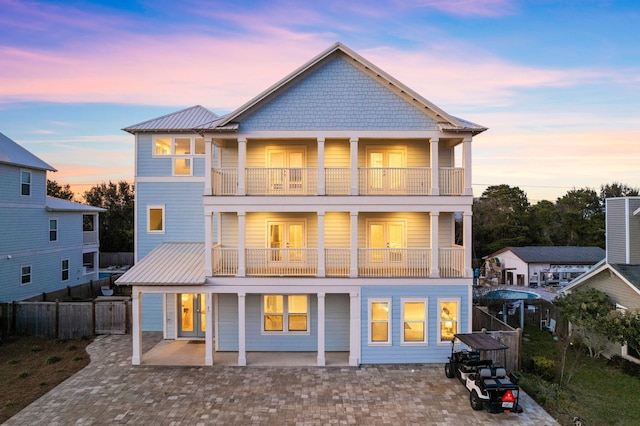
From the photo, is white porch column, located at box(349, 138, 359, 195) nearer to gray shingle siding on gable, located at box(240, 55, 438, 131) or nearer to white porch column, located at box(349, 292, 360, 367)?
gray shingle siding on gable, located at box(240, 55, 438, 131)

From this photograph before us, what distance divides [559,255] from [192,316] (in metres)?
34.0

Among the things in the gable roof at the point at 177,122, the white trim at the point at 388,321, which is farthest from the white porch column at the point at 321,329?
the gable roof at the point at 177,122

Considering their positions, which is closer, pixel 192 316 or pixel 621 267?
pixel 621 267

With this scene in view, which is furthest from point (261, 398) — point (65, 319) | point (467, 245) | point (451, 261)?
point (65, 319)

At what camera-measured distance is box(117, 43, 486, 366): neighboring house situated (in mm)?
13469

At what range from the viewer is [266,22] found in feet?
65.2

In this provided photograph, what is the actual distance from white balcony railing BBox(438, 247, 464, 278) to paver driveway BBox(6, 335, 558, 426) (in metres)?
3.44

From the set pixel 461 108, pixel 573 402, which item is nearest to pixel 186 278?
pixel 573 402

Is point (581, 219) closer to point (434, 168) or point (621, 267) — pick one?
point (621, 267)

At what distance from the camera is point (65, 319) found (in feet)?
55.2

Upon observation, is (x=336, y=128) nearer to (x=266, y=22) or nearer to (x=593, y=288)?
(x=266, y=22)

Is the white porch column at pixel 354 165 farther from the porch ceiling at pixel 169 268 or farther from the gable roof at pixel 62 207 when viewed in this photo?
the gable roof at pixel 62 207

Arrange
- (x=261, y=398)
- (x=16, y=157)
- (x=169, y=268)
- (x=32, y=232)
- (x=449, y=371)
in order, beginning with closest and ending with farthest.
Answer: (x=261, y=398)
(x=449, y=371)
(x=169, y=268)
(x=16, y=157)
(x=32, y=232)

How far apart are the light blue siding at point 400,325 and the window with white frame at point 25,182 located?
68.3 feet
